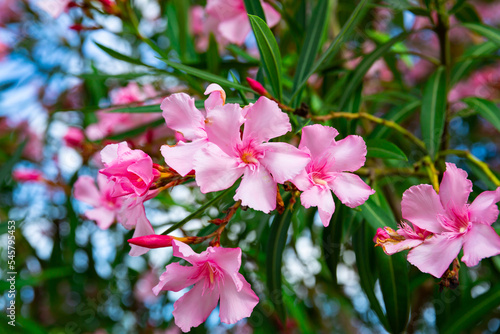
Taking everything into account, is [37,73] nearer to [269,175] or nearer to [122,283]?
[122,283]

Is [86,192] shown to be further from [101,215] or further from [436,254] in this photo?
[436,254]

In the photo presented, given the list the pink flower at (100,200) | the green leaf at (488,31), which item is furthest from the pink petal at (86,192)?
the green leaf at (488,31)

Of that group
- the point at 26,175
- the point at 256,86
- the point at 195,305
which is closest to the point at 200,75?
the point at 256,86

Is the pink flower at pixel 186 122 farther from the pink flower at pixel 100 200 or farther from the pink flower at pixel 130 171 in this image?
the pink flower at pixel 100 200

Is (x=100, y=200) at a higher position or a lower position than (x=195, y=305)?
lower

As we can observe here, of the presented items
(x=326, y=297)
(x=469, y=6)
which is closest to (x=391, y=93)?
(x=469, y=6)

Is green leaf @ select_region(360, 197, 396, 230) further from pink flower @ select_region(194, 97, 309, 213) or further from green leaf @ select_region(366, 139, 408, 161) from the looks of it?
pink flower @ select_region(194, 97, 309, 213)

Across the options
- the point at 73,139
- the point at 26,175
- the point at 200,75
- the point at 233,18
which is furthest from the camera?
the point at 26,175
